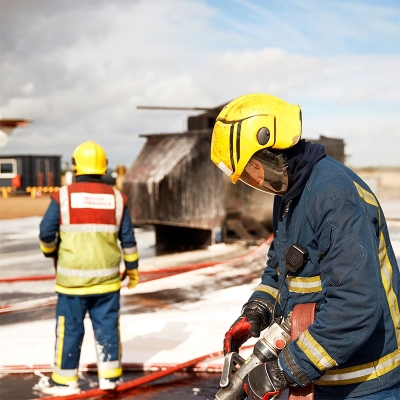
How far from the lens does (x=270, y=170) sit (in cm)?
200

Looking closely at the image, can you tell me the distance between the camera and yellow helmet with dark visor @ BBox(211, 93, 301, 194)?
1.97 metres

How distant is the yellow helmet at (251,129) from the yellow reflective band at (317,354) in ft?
2.16

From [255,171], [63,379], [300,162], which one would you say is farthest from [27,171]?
[300,162]

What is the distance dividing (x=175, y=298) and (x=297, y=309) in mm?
5057

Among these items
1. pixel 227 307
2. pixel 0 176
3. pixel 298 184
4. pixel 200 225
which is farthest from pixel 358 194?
pixel 0 176

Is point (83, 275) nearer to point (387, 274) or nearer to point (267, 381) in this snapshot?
point (267, 381)

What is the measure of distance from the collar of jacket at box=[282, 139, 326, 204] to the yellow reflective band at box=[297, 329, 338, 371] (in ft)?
1.67

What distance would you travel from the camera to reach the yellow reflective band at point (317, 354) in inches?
68.7

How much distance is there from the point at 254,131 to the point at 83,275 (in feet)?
7.93

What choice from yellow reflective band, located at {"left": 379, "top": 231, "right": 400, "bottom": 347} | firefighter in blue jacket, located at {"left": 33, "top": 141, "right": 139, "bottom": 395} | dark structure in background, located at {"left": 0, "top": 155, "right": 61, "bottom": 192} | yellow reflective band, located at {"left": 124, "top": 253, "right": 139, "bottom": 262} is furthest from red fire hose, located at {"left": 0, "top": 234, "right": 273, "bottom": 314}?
dark structure in background, located at {"left": 0, "top": 155, "right": 61, "bottom": 192}

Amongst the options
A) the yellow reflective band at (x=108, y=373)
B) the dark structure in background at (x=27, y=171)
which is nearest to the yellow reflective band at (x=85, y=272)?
the yellow reflective band at (x=108, y=373)

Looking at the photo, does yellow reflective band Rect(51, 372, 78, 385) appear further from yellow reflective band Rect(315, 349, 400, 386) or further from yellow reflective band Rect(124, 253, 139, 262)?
yellow reflective band Rect(315, 349, 400, 386)

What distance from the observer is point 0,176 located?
29.5m

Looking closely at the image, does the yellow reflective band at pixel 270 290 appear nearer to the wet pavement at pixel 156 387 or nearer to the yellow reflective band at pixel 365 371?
the yellow reflective band at pixel 365 371
